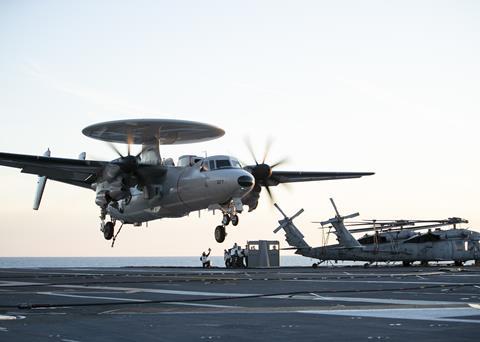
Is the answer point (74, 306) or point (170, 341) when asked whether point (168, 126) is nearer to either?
point (74, 306)

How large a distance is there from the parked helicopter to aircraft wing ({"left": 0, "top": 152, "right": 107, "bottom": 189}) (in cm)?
2784

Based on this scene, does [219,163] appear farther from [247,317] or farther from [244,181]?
[247,317]

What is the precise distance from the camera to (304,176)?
5788cm

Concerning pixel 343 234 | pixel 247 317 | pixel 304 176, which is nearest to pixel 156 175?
pixel 304 176

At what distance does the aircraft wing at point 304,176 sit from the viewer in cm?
5606

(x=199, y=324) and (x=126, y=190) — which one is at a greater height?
(x=126, y=190)

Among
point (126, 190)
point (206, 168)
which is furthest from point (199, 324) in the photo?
point (126, 190)

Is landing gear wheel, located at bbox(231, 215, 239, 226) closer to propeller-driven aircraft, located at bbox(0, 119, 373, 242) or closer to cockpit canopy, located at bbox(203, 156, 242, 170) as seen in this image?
propeller-driven aircraft, located at bbox(0, 119, 373, 242)

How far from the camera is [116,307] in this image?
1689cm

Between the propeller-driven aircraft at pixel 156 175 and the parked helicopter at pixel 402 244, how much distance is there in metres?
17.5

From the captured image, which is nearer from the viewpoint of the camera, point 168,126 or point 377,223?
point 168,126

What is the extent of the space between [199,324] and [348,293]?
9.96m

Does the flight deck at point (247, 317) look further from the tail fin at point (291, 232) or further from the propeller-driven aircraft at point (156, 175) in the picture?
the tail fin at point (291, 232)

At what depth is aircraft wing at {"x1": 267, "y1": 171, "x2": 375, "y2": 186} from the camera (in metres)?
56.1
